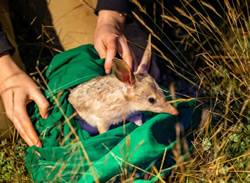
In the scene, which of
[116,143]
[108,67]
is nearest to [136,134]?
[116,143]

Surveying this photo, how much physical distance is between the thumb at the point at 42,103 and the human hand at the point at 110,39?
68 centimetres

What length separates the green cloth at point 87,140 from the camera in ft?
7.24

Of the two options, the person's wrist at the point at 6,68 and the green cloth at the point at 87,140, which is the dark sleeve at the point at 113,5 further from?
the person's wrist at the point at 6,68

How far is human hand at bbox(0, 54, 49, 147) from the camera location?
2.66m

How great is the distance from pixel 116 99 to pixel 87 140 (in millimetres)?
461

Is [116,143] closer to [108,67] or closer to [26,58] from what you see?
[108,67]

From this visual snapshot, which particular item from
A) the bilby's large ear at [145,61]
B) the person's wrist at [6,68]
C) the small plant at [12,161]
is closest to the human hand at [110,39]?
the bilby's large ear at [145,61]

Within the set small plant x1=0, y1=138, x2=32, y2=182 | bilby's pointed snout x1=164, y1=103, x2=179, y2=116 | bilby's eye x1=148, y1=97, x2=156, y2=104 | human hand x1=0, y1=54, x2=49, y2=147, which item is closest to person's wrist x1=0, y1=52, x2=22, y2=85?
human hand x1=0, y1=54, x2=49, y2=147

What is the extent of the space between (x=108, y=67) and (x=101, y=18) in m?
0.78

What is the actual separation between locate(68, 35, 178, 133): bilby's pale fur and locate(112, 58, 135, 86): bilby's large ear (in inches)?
0.5

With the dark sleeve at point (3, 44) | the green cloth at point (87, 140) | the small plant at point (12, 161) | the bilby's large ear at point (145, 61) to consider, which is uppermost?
the dark sleeve at point (3, 44)

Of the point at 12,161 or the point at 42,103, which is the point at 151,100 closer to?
the point at 42,103

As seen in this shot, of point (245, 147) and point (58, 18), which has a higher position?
point (58, 18)

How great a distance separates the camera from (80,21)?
387cm
